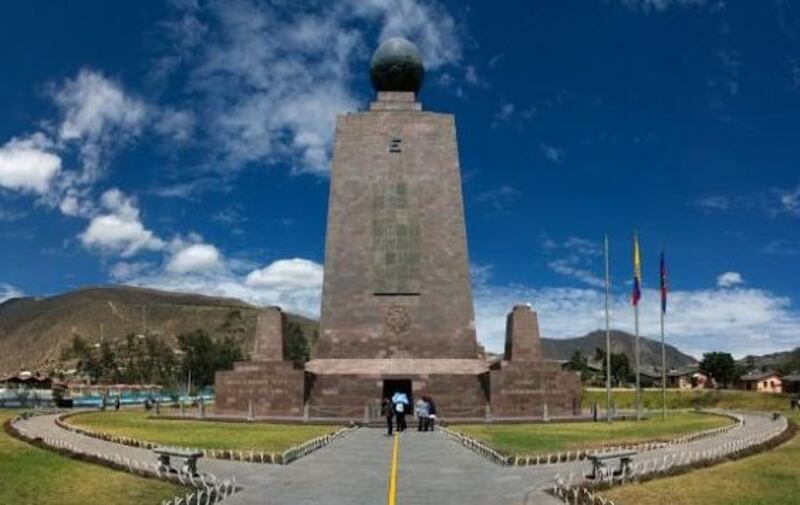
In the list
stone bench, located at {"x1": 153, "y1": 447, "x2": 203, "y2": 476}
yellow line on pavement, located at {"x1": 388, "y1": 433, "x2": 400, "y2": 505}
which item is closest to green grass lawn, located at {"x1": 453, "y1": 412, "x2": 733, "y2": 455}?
yellow line on pavement, located at {"x1": 388, "y1": 433, "x2": 400, "y2": 505}

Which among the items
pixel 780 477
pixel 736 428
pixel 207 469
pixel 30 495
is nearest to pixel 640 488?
pixel 780 477

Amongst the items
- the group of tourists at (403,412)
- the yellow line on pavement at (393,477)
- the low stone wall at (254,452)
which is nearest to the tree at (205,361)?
the group of tourists at (403,412)

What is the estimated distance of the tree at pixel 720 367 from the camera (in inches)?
4291

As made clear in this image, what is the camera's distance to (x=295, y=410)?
118ft

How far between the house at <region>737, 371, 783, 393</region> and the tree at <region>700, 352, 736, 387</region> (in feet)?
6.52

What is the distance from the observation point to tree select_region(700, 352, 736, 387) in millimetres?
109000

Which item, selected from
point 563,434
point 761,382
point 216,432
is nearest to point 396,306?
point 216,432

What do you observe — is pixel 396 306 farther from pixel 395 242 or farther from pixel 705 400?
pixel 705 400

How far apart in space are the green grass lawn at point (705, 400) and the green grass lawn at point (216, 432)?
1273 inches

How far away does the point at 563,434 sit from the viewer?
26.2 meters

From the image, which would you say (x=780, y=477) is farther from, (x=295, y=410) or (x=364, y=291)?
(x=364, y=291)

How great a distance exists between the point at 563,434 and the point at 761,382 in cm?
9216

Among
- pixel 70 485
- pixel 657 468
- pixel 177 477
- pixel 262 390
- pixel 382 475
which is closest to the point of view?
pixel 70 485

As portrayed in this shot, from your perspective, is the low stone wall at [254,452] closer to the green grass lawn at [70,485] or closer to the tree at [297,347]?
the green grass lawn at [70,485]
